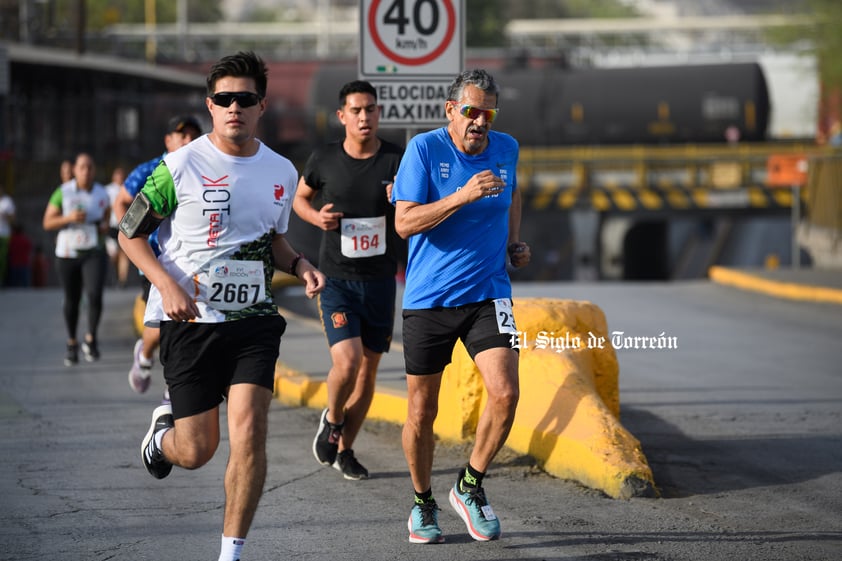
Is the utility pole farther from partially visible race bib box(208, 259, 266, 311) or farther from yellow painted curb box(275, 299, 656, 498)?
partially visible race bib box(208, 259, 266, 311)

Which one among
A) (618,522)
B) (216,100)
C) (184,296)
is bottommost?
(618,522)

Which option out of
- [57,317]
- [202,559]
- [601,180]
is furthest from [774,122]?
[202,559]

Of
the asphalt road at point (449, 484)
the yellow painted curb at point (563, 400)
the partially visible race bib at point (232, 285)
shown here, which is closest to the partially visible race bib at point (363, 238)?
the yellow painted curb at point (563, 400)

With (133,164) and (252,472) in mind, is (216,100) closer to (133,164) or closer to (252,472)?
(252,472)

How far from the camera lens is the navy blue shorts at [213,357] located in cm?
533

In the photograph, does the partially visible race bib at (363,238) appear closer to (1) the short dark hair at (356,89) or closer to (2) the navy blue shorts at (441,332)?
(1) the short dark hair at (356,89)

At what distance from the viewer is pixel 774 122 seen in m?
45.6

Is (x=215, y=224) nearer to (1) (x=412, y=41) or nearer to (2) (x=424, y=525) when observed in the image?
(2) (x=424, y=525)

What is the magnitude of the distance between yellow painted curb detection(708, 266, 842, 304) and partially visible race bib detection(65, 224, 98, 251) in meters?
10.3

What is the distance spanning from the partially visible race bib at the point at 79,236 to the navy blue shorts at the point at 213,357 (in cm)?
774

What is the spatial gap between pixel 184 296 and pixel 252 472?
711 millimetres

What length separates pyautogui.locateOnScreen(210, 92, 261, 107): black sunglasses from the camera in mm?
5379

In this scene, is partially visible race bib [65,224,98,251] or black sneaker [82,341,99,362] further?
black sneaker [82,341,99,362]

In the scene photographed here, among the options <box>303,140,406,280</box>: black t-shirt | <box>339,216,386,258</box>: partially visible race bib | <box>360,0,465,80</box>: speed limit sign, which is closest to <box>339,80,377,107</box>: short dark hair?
<box>303,140,406,280</box>: black t-shirt
